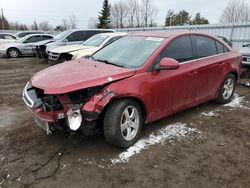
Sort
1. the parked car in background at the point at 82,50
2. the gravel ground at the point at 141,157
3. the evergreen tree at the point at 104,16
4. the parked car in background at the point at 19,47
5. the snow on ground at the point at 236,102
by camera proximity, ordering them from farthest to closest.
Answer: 1. the evergreen tree at the point at 104,16
2. the parked car in background at the point at 19,47
3. the parked car in background at the point at 82,50
4. the snow on ground at the point at 236,102
5. the gravel ground at the point at 141,157

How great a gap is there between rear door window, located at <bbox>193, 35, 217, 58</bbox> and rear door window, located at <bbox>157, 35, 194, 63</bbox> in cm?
23

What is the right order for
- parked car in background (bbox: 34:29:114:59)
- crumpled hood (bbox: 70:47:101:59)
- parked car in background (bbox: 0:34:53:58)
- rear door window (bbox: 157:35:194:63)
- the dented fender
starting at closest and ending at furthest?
the dented fender < rear door window (bbox: 157:35:194:63) < crumpled hood (bbox: 70:47:101:59) < parked car in background (bbox: 34:29:114:59) < parked car in background (bbox: 0:34:53:58)

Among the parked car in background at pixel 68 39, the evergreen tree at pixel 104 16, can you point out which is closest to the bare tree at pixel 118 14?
the evergreen tree at pixel 104 16

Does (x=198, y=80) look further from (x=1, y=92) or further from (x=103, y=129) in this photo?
(x=1, y=92)

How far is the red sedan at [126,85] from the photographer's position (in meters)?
3.26

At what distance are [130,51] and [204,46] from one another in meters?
1.68

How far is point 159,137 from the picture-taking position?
4.02m

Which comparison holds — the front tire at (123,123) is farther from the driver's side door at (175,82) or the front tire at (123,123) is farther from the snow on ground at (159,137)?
the driver's side door at (175,82)

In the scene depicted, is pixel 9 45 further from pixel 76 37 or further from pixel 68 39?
pixel 76 37

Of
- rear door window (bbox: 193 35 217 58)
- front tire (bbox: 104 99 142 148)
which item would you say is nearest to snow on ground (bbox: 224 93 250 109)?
rear door window (bbox: 193 35 217 58)

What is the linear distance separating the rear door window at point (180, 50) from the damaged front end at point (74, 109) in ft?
4.19

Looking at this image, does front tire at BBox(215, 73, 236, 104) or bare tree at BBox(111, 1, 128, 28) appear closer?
front tire at BBox(215, 73, 236, 104)

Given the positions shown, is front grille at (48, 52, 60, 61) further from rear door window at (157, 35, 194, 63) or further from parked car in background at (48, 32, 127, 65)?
rear door window at (157, 35, 194, 63)

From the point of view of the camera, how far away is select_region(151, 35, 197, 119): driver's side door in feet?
12.8
